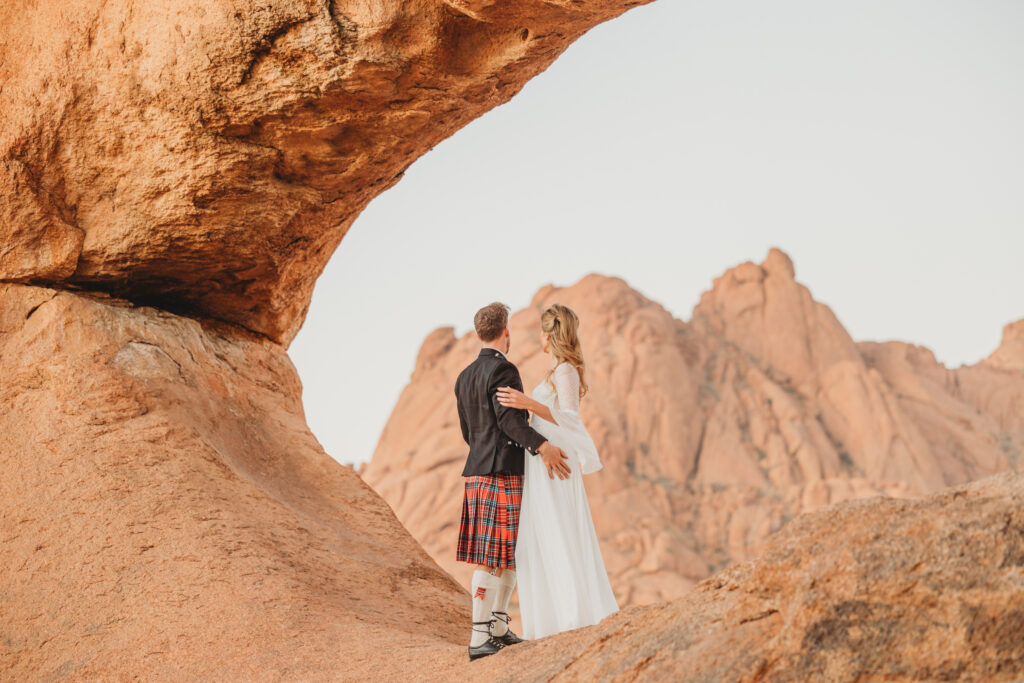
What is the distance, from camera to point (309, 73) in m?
6.69

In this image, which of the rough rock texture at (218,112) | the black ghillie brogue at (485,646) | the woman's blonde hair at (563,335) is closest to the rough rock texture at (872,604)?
the black ghillie brogue at (485,646)

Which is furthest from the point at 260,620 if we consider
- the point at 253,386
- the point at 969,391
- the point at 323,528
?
the point at 969,391

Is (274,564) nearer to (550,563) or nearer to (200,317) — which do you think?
(550,563)

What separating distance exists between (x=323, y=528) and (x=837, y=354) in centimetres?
2709

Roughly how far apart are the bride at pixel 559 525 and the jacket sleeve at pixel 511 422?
6 cm

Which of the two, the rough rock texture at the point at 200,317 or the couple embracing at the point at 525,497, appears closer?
the couple embracing at the point at 525,497

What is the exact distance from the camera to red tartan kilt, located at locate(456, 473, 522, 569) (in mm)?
5250

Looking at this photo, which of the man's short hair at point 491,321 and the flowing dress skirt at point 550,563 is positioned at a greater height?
the man's short hair at point 491,321

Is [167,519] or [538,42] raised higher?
[538,42]

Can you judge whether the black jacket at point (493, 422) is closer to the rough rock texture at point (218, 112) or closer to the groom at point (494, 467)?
the groom at point (494, 467)

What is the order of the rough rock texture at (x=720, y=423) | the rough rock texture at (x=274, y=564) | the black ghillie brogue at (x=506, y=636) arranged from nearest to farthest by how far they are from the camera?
the rough rock texture at (x=274, y=564), the black ghillie brogue at (x=506, y=636), the rough rock texture at (x=720, y=423)

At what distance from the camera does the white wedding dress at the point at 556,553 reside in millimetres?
5371

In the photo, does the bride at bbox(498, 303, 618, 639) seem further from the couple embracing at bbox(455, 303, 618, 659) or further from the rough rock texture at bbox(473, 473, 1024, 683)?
the rough rock texture at bbox(473, 473, 1024, 683)

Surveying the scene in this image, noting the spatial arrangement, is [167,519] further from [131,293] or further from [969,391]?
[969,391]
